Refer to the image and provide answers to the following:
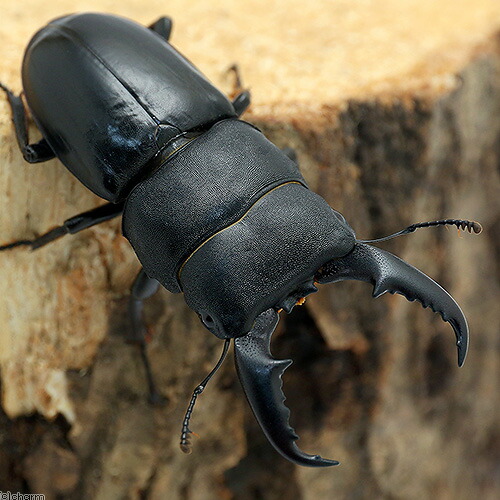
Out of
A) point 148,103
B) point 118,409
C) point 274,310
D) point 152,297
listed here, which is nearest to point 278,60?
point 148,103

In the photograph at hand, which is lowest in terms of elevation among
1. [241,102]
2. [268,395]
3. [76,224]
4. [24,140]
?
[268,395]

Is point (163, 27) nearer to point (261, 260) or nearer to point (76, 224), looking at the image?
point (76, 224)

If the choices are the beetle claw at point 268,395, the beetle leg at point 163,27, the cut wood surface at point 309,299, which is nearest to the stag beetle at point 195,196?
the beetle claw at point 268,395

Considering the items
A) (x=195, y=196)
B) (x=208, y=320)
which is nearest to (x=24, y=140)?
(x=195, y=196)

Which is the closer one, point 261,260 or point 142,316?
point 261,260

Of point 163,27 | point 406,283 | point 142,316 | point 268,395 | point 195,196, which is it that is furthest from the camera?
point 163,27

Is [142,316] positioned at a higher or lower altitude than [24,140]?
lower

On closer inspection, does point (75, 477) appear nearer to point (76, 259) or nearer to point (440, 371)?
point (76, 259)
